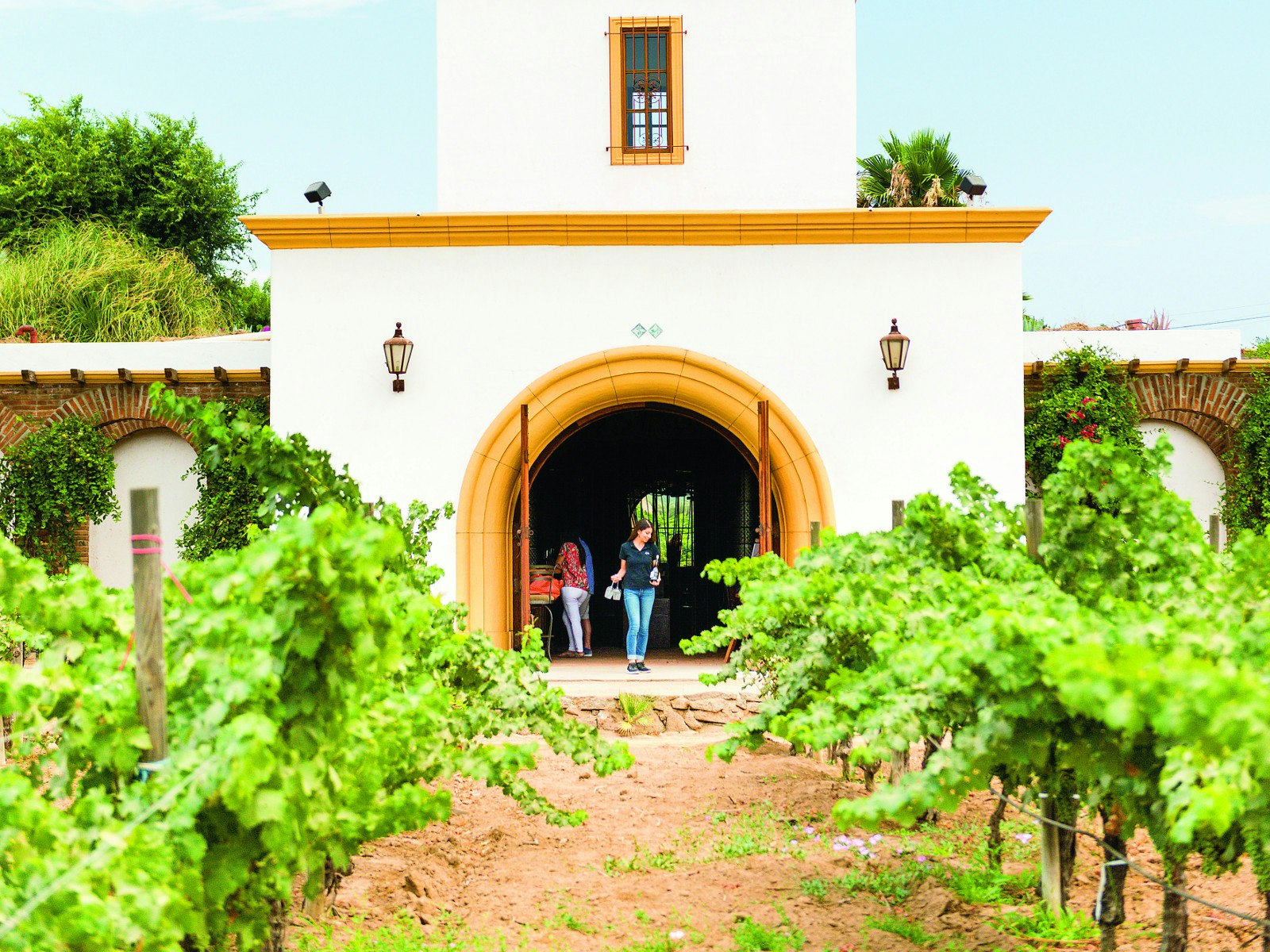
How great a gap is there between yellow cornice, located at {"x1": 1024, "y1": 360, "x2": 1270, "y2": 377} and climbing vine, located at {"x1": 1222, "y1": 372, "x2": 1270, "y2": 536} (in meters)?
0.12

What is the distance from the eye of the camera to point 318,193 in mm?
8719

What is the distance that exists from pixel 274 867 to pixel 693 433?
10.5 metres

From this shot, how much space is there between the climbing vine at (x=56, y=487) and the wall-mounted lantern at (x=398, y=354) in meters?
2.96

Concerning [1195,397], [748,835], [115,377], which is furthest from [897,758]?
[115,377]

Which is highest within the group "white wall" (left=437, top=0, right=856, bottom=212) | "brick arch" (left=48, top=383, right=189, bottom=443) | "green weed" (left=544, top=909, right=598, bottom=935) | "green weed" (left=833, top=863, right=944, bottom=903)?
"white wall" (left=437, top=0, right=856, bottom=212)

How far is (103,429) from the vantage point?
9.70 metres

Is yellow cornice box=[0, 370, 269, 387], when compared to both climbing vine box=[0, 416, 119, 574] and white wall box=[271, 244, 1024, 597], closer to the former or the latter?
climbing vine box=[0, 416, 119, 574]

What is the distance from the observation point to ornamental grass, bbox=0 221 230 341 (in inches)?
847

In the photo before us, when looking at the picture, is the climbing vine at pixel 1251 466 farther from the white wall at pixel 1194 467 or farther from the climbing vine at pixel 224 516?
the climbing vine at pixel 224 516

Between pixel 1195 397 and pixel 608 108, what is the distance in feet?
18.6

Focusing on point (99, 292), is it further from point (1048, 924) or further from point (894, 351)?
point (1048, 924)

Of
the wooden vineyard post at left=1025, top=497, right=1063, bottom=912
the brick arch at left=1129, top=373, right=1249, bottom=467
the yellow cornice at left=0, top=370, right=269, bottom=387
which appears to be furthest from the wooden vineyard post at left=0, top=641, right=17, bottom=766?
the brick arch at left=1129, top=373, right=1249, bottom=467

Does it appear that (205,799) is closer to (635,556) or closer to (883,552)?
(883,552)

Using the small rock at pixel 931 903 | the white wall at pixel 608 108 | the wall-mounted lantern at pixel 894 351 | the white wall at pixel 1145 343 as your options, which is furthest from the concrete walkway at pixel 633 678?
the white wall at pixel 1145 343
